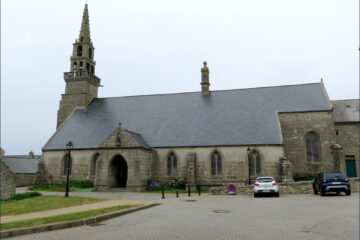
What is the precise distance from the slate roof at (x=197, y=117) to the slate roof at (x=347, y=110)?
13.6 feet

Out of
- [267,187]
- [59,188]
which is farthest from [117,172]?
[267,187]

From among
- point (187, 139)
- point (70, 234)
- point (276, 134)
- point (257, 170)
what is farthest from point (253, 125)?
point (70, 234)

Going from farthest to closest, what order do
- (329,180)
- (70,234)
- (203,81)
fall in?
(203,81)
(329,180)
(70,234)

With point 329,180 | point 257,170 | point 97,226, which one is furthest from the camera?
point 257,170

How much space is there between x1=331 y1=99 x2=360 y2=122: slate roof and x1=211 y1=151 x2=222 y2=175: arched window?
15.0 m

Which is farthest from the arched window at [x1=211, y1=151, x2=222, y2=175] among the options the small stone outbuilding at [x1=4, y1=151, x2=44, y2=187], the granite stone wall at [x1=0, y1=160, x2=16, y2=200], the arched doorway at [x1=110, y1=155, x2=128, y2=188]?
the small stone outbuilding at [x1=4, y1=151, x2=44, y2=187]

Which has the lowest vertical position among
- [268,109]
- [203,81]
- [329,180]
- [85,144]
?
[329,180]

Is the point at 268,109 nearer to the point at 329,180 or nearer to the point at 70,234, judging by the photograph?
the point at 329,180

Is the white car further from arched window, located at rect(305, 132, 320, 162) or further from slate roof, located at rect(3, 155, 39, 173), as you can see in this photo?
slate roof, located at rect(3, 155, 39, 173)

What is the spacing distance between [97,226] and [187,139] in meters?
19.1

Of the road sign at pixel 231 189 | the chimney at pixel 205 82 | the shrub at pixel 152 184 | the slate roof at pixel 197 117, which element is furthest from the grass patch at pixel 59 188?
the chimney at pixel 205 82

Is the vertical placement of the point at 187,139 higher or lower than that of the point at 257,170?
higher

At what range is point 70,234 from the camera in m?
8.38

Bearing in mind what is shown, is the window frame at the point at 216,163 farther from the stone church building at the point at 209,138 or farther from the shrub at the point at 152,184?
the shrub at the point at 152,184
